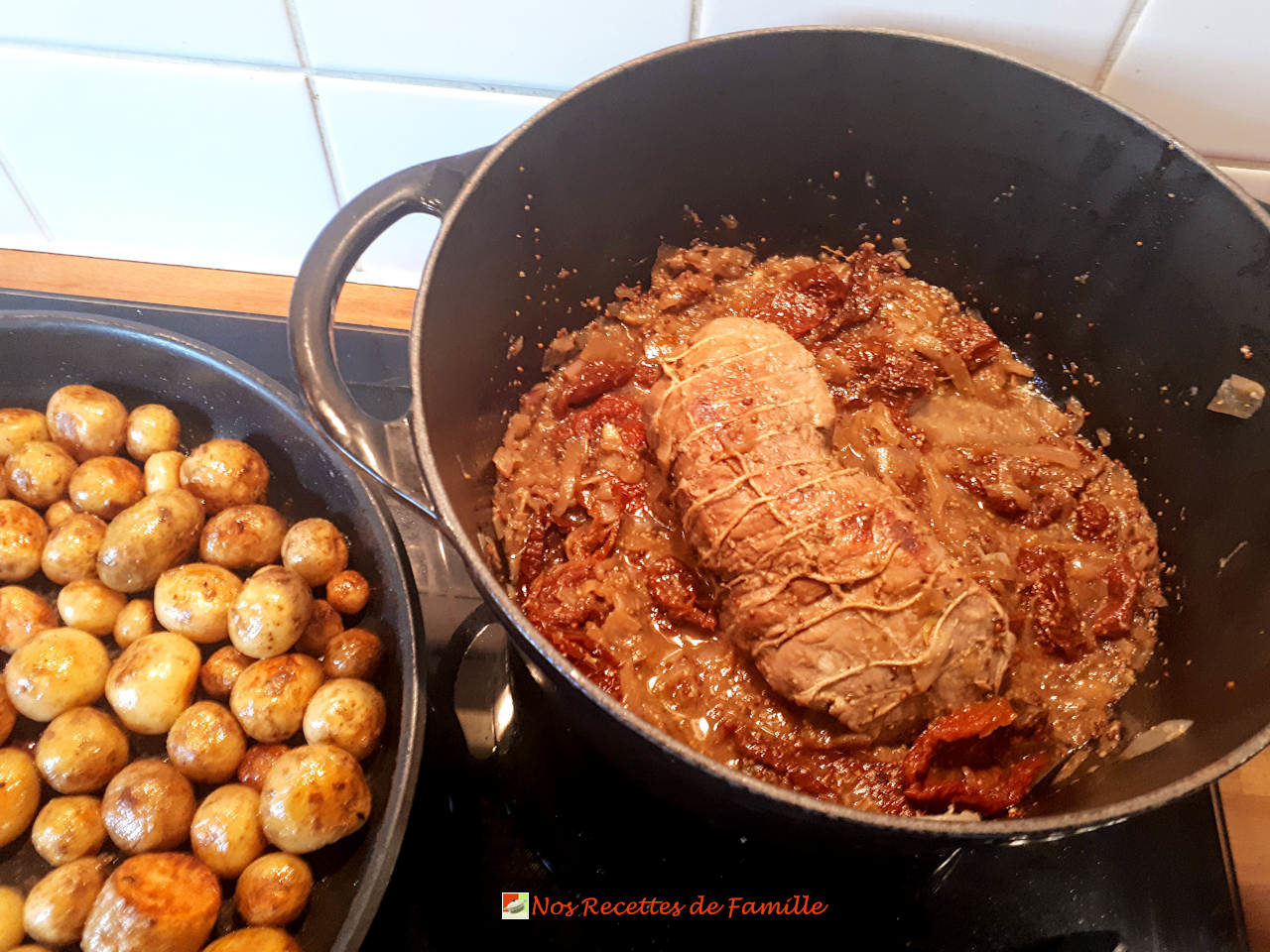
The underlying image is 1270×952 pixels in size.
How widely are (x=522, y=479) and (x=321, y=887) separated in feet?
2.05

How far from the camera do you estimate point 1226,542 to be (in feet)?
3.92

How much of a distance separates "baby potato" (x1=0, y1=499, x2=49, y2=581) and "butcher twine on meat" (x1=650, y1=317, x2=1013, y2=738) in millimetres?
961

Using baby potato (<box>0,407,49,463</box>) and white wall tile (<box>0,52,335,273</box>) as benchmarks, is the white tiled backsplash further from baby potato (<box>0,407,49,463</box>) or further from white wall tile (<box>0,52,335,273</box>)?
baby potato (<box>0,407,49,463</box>)

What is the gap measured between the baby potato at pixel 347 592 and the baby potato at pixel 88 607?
31 cm

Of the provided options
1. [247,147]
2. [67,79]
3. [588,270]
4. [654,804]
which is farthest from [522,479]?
[67,79]

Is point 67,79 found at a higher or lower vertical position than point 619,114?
lower

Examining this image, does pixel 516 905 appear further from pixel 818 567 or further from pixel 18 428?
pixel 18 428

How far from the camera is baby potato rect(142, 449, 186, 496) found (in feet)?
4.09

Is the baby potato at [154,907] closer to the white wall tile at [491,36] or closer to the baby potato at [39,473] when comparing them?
the baby potato at [39,473]

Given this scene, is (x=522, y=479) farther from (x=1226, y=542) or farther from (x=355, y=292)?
(x=1226, y=542)

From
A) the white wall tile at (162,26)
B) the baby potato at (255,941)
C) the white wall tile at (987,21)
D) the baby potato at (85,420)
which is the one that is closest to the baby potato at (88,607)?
the baby potato at (85,420)

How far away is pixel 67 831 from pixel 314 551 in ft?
1.46

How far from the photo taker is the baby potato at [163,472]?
4.09 ft

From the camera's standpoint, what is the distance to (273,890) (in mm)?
957
